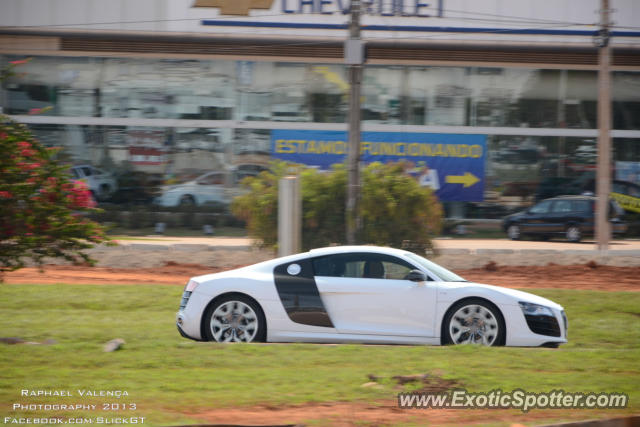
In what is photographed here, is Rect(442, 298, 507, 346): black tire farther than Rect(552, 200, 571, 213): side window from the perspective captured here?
No

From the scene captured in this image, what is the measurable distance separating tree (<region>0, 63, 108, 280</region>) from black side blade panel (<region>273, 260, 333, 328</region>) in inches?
89.6

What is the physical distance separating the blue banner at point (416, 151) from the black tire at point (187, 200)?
3080 mm

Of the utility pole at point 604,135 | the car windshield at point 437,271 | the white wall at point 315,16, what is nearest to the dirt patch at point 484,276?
the utility pole at point 604,135

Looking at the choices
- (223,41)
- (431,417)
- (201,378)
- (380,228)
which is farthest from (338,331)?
(223,41)

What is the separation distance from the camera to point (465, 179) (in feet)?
83.5

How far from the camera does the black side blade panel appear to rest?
8.93 metres

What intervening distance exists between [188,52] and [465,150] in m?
9.73

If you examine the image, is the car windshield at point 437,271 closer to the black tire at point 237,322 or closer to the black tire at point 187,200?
the black tire at point 237,322

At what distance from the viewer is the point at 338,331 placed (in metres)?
8.94

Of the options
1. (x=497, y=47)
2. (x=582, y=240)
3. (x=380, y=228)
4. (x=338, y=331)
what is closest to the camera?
(x=338, y=331)

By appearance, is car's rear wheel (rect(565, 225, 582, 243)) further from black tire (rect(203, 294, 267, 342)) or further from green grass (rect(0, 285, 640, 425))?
black tire (rect(203, 294, 267, 342))

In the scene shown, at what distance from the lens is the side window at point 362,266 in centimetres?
915

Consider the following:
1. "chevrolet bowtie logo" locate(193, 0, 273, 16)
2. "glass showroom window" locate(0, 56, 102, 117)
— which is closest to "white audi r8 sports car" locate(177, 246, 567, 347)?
"chevrolet bowtie logo" locate(193, 0, 273, 16)

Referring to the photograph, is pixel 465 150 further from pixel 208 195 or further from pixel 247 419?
pixel 247 419
